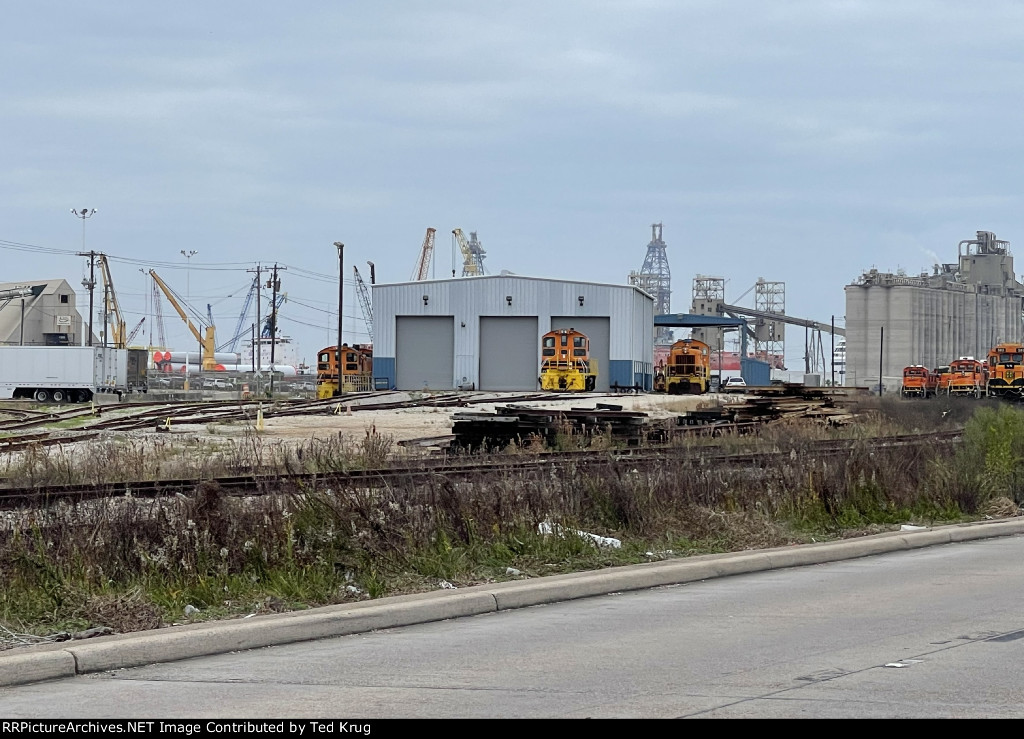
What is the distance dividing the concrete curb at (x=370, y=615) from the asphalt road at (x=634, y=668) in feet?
0.37

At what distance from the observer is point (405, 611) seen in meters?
9.76

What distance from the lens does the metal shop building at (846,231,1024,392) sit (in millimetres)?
147500

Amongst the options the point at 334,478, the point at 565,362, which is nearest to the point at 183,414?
the point at 565,362

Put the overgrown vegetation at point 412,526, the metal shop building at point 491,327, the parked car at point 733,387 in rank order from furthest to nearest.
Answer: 1. the metal shop building at point 491,327
2. the parked car at point 733,387
3. the overgrown vegetation at point 412,526

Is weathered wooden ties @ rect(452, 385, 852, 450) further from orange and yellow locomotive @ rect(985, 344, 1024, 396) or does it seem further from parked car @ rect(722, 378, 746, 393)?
orange and yellow locomotive @ rect(985, 344, 1024, 396)

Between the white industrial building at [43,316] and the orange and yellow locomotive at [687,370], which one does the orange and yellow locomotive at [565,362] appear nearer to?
the orange and yellow locomotive at [687,370]

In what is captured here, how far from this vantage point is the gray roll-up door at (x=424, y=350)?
74250mm

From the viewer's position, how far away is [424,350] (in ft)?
246

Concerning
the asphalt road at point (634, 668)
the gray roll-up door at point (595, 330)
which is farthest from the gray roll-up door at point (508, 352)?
the asphalt road at point (634, 668)

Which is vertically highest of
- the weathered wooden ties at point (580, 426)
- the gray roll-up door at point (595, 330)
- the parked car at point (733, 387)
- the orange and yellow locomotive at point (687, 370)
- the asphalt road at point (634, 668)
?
the gray roll-up door at point (595, 330)

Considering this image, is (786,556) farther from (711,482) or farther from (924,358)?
(924,358)

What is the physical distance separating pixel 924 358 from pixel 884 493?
456ft

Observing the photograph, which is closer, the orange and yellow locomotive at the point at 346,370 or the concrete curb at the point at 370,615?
the concrete curb at the point at 370,615

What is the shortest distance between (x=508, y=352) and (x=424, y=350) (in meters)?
5.04
